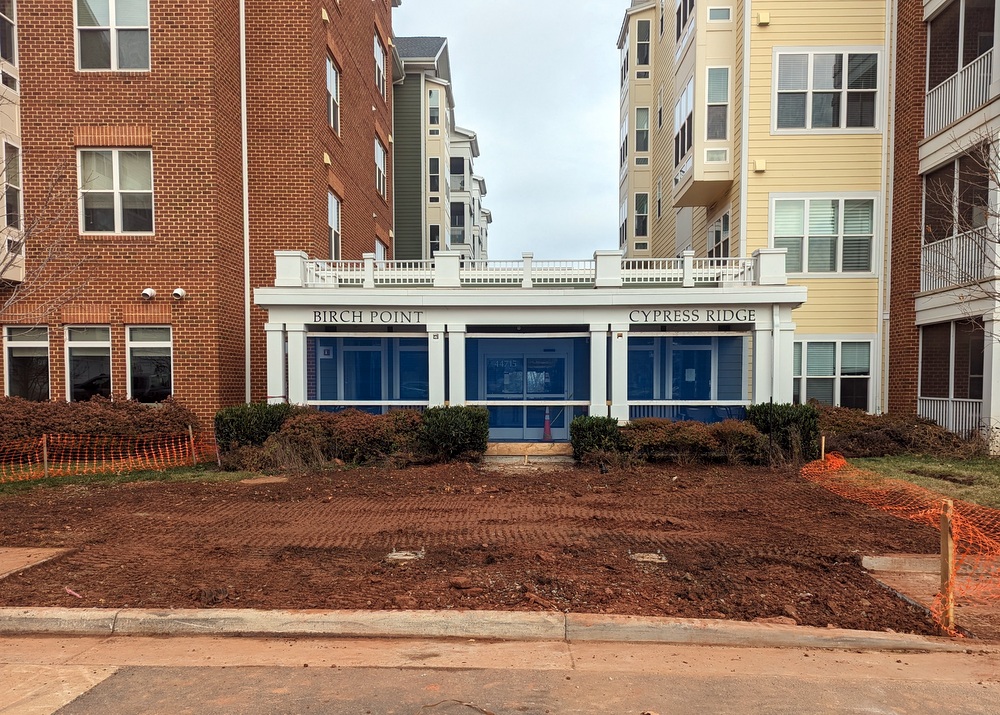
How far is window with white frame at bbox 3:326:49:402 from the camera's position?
13.4m

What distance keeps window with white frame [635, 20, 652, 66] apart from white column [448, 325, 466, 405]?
1986 centimetres

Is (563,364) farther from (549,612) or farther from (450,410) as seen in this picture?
(549,612)

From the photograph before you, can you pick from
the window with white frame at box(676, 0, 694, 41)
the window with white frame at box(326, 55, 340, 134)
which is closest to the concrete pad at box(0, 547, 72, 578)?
the window with white frame at box(326, 55, 340, 134)

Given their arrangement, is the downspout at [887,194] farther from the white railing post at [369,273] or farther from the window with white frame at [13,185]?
the window with white frame at [13,185]

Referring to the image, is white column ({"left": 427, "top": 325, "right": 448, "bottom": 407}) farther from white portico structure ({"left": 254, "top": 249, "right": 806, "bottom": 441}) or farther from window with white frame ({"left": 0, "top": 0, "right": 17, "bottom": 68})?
window with white frame ({"left": 0, "top": 0, "right": 17, "bottom": 68})

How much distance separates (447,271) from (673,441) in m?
5.87

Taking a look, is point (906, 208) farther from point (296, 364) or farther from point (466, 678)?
point (466, 678)

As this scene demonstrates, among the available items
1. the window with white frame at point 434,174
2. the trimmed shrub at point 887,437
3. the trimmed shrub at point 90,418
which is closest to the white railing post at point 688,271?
the trimmed shrub at point 887,437

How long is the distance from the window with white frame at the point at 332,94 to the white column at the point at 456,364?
7.41 m

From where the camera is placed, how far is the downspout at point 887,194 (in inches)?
604

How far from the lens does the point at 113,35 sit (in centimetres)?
1344

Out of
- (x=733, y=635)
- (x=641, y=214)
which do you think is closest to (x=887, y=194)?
(x=641, y=214)

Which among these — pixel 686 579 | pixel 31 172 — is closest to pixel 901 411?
pixel 686 579

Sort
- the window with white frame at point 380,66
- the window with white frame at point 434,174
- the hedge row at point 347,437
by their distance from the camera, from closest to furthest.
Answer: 1. the hedge row at point 347,437
2. the window with white frame at point 380,66
3. the window with white frame at point 434,174
